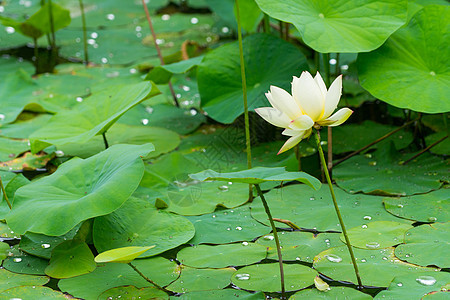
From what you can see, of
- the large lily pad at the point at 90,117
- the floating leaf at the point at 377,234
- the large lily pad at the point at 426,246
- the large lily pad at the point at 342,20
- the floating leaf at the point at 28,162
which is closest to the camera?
the large lily pad at the point at 426,246

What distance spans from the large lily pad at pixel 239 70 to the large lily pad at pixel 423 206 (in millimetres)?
655

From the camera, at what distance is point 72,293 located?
1.27 m

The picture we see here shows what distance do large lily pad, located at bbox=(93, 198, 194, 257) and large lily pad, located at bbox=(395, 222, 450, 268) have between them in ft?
1.93

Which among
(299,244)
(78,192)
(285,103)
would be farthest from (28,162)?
(285,103)

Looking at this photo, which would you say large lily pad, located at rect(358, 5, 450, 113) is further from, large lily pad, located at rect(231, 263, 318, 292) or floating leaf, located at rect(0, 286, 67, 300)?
floating leaf, located at rect(0, 286, 67, 300)

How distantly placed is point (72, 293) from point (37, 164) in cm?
89

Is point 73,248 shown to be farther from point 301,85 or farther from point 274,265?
point 301,85

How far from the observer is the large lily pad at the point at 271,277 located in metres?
1.25

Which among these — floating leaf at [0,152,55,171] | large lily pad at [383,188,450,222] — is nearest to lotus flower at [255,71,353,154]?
large lily pad at [383,188,450,222]

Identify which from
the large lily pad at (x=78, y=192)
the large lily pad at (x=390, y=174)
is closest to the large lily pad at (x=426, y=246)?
the large lily pad at (x=390, y=174)

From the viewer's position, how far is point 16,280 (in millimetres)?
1326

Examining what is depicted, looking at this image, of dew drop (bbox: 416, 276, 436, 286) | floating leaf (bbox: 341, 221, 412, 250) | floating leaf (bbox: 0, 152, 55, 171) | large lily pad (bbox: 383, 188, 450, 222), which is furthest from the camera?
floating leaf (bbox: 0, 152, 55, 171)

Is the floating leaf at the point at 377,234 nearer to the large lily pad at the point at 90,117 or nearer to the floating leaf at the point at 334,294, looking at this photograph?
the floating leaf at the point at 334,294

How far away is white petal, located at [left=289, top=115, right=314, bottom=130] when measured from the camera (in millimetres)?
1143
